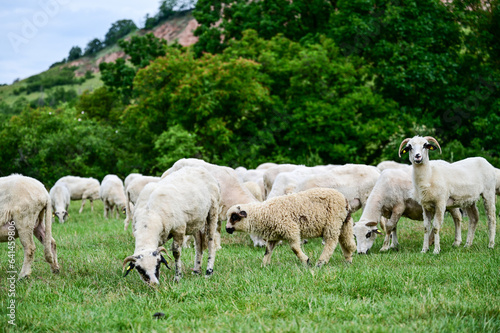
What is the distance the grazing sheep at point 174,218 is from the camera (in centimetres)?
600

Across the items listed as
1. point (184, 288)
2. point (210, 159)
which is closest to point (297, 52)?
point (210, 159)

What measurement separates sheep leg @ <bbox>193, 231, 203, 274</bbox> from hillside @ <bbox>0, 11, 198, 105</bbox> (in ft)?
180

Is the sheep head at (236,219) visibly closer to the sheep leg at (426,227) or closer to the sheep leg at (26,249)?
the sheep leg at (26,249)

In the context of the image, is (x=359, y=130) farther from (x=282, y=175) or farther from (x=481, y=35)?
(x=282, y=175)

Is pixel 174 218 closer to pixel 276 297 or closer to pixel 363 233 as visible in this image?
pixel 276 297

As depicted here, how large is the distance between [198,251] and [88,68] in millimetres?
83493

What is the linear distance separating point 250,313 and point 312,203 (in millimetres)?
2955

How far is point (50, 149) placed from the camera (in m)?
30.6

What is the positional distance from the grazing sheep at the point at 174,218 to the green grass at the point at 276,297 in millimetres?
310

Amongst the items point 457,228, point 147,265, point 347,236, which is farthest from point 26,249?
point 457,228

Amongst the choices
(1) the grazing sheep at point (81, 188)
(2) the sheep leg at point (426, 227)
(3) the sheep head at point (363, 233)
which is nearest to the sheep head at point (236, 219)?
(3) the sheep head at point (363, 233)

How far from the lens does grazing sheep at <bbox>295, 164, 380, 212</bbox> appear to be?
11.3m

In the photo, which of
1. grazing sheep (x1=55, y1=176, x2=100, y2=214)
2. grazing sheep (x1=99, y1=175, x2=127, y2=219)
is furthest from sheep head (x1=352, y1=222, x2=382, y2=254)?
grazing sheep (x1=55, y1=176, x2=100, y2=214)

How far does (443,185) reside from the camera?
8.79 meters
